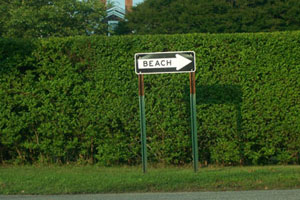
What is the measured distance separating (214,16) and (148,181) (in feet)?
68.3

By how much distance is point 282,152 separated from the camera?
9930 mm

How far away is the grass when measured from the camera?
7551 millimetres

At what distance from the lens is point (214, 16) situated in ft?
88.7

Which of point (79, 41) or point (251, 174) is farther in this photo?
point (79, 41)

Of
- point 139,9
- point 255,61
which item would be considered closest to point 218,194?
point 255,61

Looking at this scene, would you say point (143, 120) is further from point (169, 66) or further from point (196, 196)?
point (196, 196)

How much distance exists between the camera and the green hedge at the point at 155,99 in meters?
9.82

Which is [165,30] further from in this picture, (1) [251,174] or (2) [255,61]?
(1) [251,174]

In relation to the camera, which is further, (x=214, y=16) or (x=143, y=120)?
(x=214, y=16)

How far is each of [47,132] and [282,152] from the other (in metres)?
→ 5.48

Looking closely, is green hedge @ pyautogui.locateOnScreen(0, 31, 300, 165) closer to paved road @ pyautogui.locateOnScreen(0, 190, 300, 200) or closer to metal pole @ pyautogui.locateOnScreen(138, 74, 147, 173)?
metal pole @ pyautogui.locateOnScreen(138, 74, 147, 173)

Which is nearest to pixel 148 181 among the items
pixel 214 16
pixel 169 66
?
pixel 169 66

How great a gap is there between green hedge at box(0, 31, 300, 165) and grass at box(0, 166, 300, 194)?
1.34m

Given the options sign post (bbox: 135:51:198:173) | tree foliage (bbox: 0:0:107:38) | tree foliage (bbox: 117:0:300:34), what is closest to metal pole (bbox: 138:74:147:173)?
sign post (bbox: 135:51:198:173)
